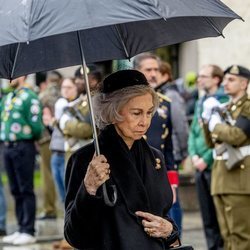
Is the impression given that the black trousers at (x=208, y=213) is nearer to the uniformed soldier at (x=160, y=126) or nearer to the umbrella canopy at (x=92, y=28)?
the uniformed soldier at (x=160, y=126)

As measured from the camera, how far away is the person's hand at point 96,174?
4.24 metres

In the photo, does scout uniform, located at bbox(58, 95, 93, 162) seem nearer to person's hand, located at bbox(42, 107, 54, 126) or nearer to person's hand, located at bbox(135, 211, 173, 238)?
person's hand, located at bbox(42, 107, 54, 126)

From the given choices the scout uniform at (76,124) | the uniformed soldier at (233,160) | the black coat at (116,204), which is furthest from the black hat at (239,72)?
the black coat at (116,204)

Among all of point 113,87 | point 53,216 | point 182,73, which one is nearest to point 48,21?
point 113,87

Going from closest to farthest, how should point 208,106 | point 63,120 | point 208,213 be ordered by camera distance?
point 208,106
point 208,213
point 63,120

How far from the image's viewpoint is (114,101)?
4.48m

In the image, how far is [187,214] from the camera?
12242 mm

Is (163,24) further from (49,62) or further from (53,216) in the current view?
(53,216)

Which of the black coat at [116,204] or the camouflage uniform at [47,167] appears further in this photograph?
the camouflage uniform at [47,167]

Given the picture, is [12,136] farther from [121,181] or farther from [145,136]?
[121,181]

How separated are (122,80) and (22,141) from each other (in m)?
5.95

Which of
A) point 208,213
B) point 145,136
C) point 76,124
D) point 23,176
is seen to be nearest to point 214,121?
point 145,136

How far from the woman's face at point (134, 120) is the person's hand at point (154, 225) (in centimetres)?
36

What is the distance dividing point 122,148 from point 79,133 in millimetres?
4895
